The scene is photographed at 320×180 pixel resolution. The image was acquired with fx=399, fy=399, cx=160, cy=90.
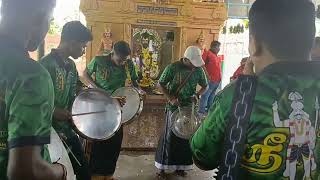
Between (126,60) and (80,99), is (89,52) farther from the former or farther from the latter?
(80,99)

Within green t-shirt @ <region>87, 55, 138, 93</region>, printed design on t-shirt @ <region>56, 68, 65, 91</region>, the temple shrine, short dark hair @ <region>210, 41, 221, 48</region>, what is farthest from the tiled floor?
short dark hair @ <region>210, 41, 221, 48</region>

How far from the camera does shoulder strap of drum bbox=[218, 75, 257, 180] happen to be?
135 centimetres

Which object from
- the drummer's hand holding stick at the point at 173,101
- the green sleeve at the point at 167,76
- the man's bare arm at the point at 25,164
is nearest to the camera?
A: the man's bare arm at the point at 25,164

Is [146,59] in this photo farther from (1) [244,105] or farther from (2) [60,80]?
(1) [244,105]

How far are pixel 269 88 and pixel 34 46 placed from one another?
0.86 meters

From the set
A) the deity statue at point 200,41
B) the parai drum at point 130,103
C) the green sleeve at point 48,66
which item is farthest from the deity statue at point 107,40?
the green sleeve at point 48,66

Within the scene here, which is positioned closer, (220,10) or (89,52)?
(89,52)

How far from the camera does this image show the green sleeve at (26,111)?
4.24 feet

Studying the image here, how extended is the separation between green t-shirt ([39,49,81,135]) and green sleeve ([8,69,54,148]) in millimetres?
1735

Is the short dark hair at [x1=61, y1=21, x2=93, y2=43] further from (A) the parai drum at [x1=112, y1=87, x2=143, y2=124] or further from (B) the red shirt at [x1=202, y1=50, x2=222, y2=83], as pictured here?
(B) the red shirt at [x1=202, y1=50, x2=222, y2=83]

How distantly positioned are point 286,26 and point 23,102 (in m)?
0.91

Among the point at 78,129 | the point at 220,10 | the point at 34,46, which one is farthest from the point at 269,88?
the point at 220,10

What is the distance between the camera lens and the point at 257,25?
1396mm

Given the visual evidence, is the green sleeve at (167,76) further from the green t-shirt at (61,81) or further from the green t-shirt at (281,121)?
the green t-shirt at (281,121)
